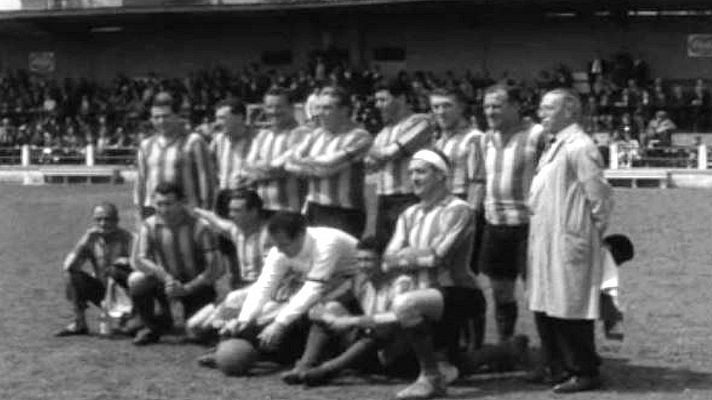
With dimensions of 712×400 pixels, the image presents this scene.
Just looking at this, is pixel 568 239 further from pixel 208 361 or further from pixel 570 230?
pixel 208 361

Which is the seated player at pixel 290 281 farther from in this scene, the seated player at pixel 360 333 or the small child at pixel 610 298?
the small child at pixel 610 298

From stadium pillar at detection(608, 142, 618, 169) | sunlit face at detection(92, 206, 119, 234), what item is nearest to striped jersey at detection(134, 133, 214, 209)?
sunlit face at detection(92, 206, 119, 234)

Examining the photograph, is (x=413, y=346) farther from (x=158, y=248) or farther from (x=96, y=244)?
(x=96, y=244)

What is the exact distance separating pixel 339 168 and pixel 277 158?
2.63ft

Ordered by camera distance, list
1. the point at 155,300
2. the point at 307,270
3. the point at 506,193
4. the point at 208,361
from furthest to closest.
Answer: the point at 155,300 < the point at 208,361 < the point at 506,193 < the point at 307,270

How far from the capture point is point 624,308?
13258mm

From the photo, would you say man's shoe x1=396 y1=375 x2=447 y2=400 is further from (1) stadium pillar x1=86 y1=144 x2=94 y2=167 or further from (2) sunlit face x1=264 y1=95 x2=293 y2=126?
(1) stadium pillar x1=86 y1=144 x2=94 y2=167

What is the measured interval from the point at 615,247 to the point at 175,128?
3940 mm

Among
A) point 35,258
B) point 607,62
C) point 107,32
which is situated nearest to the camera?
point 35,258

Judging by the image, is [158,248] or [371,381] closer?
[371,381]

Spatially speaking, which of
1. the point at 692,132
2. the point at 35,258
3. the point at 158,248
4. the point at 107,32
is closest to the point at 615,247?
the point at 158,248

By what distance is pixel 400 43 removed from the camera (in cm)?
4475

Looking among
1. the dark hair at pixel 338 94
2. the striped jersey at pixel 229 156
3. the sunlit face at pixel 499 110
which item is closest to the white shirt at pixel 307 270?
the dark hair at pixel 338 94

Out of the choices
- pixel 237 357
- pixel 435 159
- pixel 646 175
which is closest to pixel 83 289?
pixel 237 357
